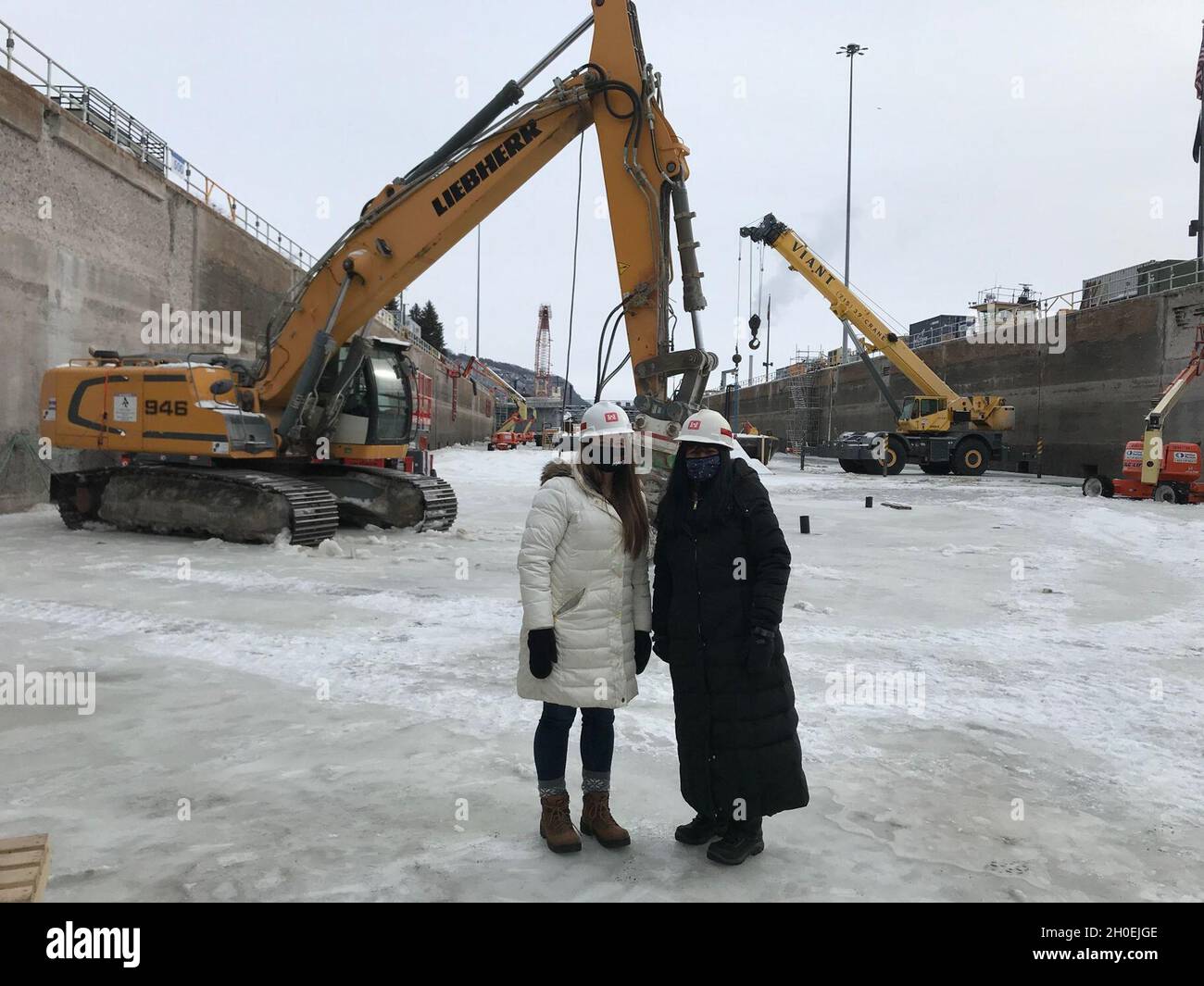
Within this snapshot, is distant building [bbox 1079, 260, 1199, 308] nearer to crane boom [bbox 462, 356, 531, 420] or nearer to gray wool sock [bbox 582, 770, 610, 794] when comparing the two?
gray wool sock [bbox 582, 770, 610, 794]

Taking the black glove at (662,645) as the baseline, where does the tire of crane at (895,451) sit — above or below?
above

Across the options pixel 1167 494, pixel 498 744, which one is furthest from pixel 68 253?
pixel 1167 494

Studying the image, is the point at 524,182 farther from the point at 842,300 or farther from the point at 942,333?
the point at 942,333

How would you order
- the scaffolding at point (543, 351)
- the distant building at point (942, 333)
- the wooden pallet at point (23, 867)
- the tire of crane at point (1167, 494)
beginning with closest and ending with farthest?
the wooden pallet at point (23, 867)
the tire of crane at point (1167, 494)
the distant building at point (942, 333)
the scaffolding at point (543, 351)

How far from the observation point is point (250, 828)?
336cm

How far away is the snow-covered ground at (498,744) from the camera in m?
3.11

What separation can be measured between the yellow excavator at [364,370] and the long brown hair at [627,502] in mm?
5045

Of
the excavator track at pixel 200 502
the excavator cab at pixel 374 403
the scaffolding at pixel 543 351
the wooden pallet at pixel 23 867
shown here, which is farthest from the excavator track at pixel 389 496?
the scaffolding at pixel 543 351

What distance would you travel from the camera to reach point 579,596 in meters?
3.27

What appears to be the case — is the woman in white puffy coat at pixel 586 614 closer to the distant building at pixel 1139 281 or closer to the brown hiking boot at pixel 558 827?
the brown hiking boot at pixel 558 827

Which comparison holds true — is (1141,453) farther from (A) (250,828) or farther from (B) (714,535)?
(A) (250,828)

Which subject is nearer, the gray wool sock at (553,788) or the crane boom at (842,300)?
the gray wool sock at (553,788)

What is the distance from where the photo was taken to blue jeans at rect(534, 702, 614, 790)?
129 inches
